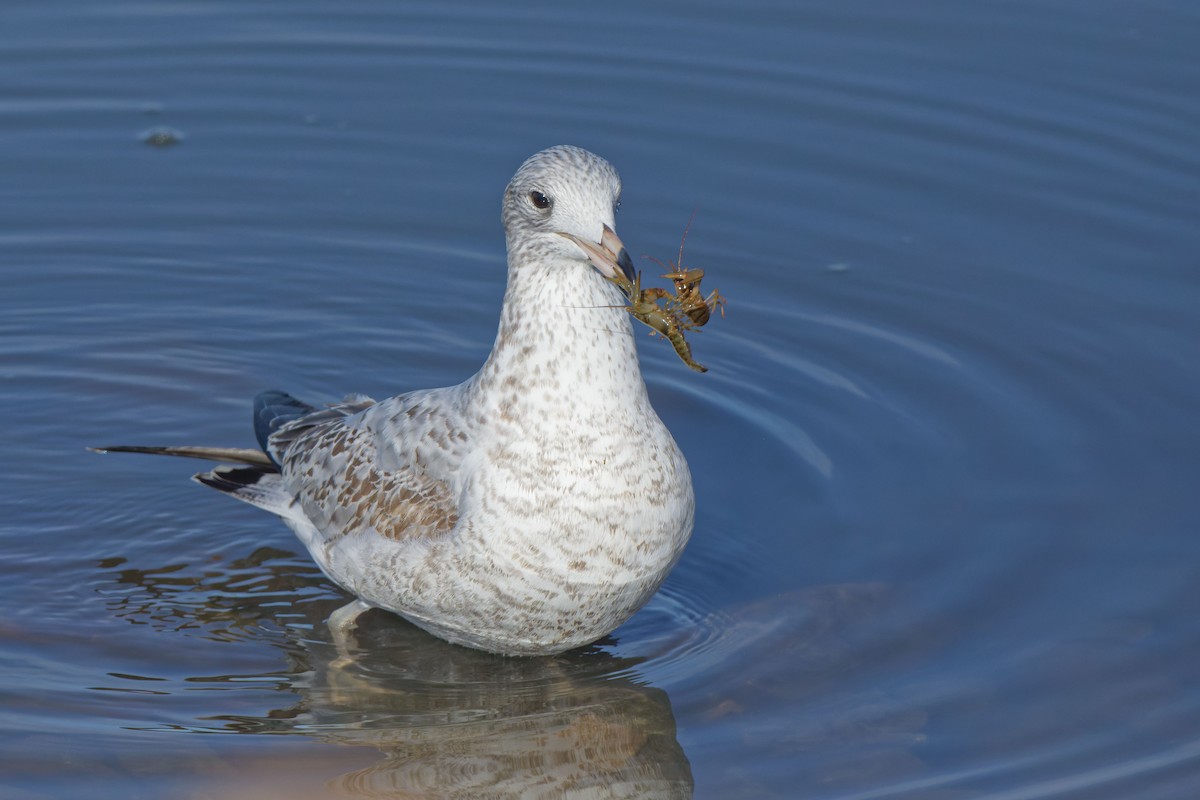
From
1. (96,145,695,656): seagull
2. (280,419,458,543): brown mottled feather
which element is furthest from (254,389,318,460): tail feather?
(96,145,695,656): seagull

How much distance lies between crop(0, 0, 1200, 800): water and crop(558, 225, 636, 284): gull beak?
62.0 inches

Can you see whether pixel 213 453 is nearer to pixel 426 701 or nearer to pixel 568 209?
pixel 426 701

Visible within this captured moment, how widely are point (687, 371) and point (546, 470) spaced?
2.77m

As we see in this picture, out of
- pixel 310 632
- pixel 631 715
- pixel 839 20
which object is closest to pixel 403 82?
pixel 839 20

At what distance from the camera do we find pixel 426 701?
6.12 m

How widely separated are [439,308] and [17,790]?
12.8 ft

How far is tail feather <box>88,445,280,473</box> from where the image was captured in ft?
23.2

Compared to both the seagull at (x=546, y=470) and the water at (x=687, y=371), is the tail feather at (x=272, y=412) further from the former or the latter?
the seagull at (x=546, y=470)

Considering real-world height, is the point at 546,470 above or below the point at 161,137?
below

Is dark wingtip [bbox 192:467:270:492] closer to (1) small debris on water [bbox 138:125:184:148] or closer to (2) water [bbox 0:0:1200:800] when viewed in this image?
(2) water [bbox 0:0:1200:800]

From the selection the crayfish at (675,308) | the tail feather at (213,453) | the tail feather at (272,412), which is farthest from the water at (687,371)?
the crayfish at (675,308)

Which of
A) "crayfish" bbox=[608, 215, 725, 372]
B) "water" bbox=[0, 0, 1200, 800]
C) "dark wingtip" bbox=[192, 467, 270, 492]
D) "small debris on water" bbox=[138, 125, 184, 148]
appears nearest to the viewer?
"crayfish" bbox=[608, 215, 725, 372]

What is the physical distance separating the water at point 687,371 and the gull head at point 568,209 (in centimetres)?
160

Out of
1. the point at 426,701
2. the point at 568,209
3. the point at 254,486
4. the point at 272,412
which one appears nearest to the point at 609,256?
the point at 568,209
